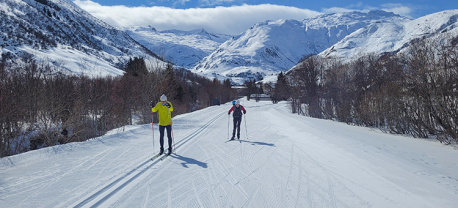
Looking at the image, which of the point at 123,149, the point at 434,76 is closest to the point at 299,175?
the point at 123,149

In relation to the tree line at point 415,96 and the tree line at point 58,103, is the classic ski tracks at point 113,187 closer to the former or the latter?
the tree line at point 58,103

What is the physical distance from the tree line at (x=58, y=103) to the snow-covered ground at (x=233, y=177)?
4.42 metres

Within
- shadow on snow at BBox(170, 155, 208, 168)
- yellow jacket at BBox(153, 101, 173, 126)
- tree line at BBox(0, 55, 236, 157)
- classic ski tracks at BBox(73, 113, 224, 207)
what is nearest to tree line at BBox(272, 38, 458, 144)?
shadow on snow at BBox(170, 155, 208, 168)

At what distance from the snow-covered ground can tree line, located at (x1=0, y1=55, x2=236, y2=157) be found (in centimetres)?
442

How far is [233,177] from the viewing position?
5953 millimetres

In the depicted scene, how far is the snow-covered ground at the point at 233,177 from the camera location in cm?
462

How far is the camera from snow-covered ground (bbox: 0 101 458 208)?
4.62 m

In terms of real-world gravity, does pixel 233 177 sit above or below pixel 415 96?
below

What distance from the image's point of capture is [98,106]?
70.2ft

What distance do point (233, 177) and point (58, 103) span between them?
14421 millimetres

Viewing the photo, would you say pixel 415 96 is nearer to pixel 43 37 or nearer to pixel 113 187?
pixel 113 187

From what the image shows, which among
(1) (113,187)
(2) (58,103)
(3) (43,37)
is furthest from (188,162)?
(3) (43,37)

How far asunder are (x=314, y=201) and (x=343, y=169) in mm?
2276

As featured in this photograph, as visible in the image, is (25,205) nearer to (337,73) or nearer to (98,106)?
(98,106)
